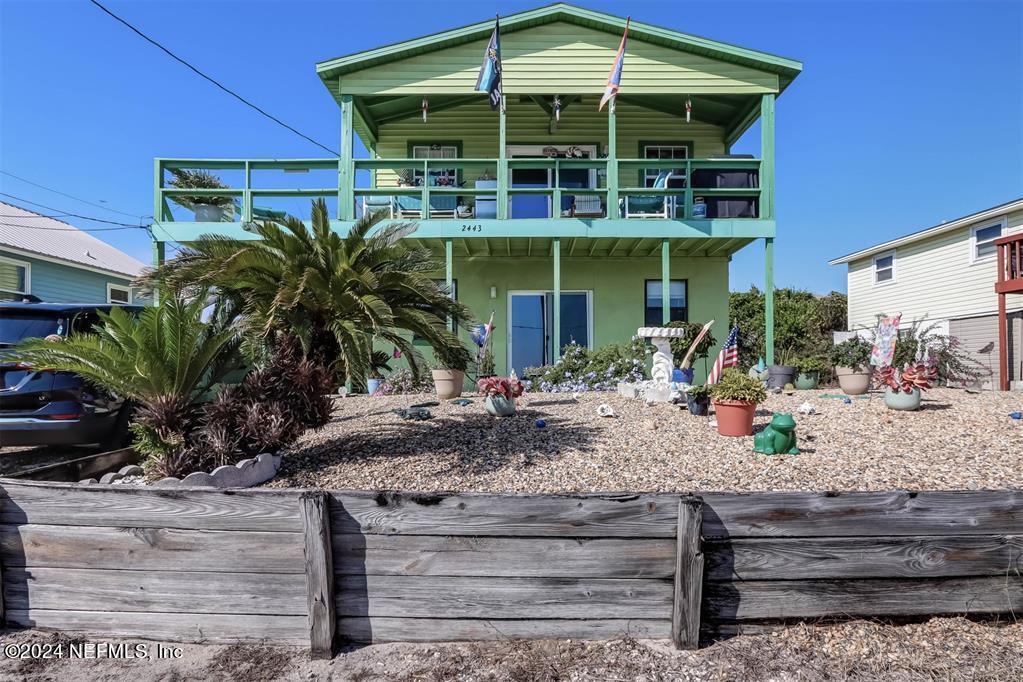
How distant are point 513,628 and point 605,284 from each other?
34.4ft

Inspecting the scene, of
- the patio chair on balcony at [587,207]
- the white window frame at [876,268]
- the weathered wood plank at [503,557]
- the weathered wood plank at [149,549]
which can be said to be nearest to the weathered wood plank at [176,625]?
the weathered wood plank at [149,549]

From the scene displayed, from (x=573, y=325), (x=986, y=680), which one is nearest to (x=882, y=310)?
(x=573, y=325)

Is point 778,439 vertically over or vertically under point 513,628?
over

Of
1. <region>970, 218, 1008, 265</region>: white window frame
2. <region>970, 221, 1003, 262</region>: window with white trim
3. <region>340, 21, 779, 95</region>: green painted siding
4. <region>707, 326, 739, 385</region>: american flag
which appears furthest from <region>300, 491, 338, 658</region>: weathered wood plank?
<region>970, 221, 1003, 262</region>: window with white trim

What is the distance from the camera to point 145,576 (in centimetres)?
258

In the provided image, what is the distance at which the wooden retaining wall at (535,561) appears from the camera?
8.09 ft

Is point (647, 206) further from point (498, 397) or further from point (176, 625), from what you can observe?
point (176, 625)

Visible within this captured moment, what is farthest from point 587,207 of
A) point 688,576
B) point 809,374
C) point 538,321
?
point 688,576

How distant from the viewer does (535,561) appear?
8.14 ft

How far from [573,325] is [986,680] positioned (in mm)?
10452

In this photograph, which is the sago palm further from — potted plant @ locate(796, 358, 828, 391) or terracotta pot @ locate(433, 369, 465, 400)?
potted plant @ locate(796, 358, 828, 391)

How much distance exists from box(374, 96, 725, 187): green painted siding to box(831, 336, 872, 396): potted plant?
18.9 ft

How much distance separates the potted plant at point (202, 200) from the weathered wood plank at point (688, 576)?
1075 cm

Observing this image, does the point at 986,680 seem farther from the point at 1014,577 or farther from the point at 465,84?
the point at 465,84
